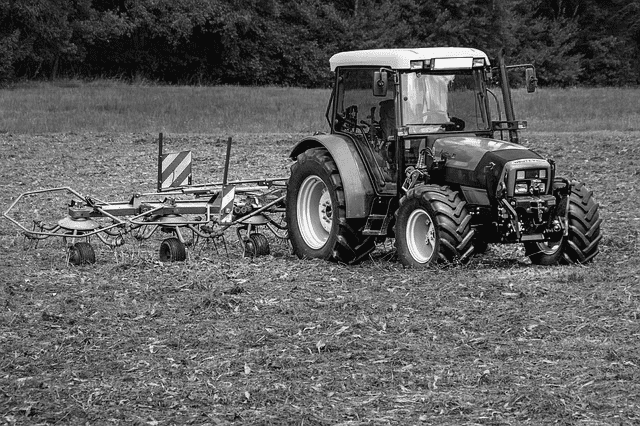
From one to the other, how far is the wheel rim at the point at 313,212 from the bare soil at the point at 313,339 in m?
0.54

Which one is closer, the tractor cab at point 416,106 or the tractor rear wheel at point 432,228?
the tractor rear wheel at point 432,228

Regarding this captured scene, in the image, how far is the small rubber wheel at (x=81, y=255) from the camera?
10.8 m

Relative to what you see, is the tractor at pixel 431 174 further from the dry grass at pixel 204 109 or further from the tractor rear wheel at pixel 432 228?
the dry grass at pixel 204 109

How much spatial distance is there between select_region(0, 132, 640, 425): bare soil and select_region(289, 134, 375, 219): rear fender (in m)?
0.57

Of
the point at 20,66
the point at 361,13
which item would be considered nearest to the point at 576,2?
the point at 361,13

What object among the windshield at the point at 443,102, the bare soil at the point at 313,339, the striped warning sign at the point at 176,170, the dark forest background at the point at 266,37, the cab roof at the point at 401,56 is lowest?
the bare soil at the point at 313,339

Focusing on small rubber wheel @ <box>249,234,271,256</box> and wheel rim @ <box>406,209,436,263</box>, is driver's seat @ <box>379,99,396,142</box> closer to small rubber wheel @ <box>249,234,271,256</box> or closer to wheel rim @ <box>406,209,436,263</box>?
wheel rim @ <box>406,209,436,263</box>

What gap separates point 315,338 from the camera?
7.70 meters

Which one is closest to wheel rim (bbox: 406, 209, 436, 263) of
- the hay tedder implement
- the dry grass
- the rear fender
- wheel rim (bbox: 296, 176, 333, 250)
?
the rear fender

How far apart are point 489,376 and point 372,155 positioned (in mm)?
4401

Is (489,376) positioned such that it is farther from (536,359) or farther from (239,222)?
(239,222)

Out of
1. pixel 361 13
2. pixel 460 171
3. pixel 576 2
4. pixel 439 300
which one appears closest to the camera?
pixel 439 300

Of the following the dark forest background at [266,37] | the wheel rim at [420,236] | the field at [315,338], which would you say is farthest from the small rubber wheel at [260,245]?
the dark forest background at [266,37]

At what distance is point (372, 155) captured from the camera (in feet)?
35.5
